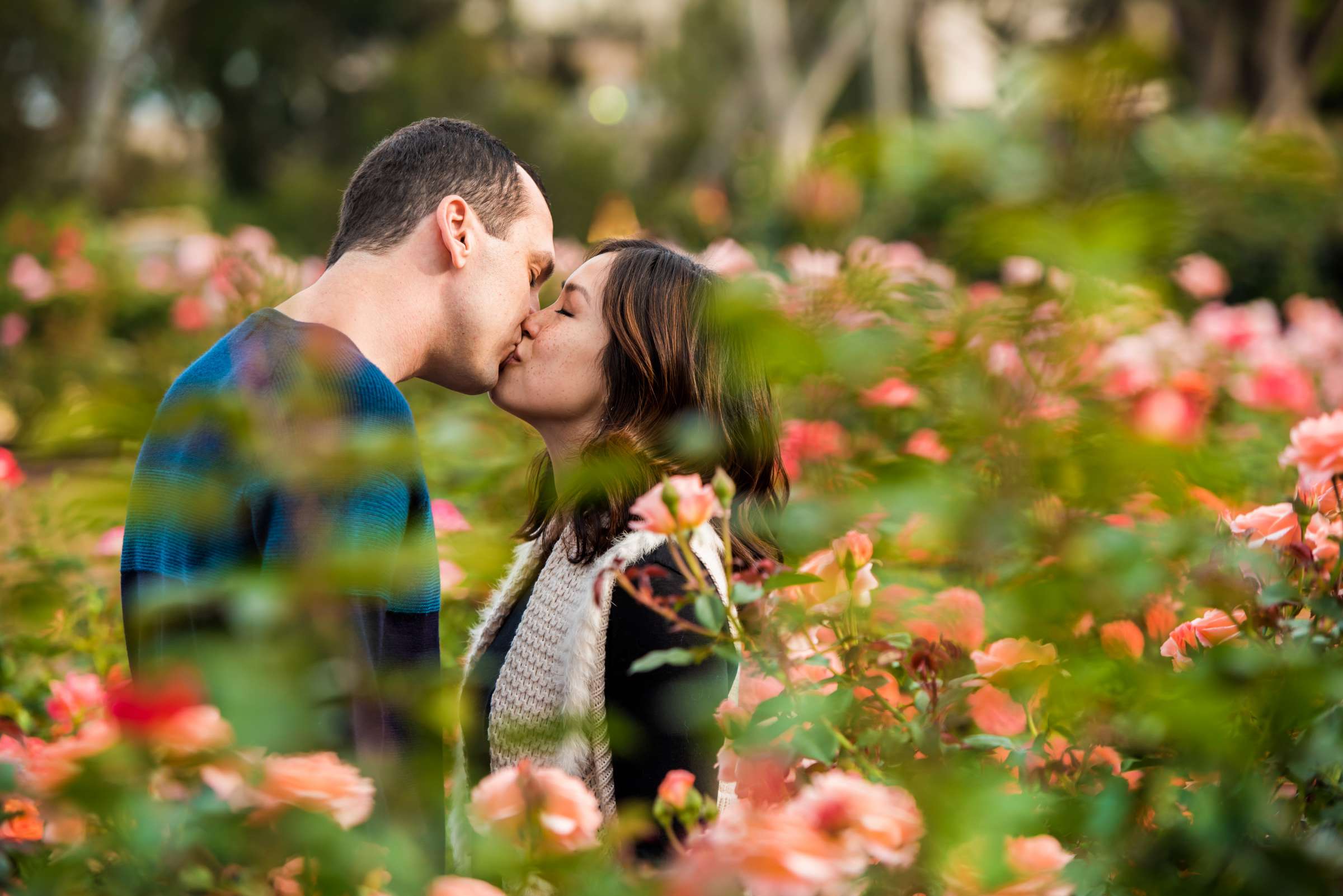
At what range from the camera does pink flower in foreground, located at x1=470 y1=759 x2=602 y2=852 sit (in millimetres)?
796

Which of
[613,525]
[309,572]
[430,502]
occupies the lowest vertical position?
[613,525]

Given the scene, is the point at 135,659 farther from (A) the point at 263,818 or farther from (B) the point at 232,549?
(A) the point at 263,818

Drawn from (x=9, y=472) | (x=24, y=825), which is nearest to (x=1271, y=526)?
(x=24, y=825)

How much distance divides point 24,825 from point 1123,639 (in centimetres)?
92

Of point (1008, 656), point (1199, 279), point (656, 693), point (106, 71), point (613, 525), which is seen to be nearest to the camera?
point (1008, 656)

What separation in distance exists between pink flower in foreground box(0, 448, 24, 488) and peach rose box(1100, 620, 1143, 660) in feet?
5.90

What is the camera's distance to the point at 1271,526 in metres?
1.11

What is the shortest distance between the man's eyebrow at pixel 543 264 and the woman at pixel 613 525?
161mm

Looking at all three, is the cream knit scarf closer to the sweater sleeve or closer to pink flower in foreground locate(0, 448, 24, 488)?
the sweater sleeve

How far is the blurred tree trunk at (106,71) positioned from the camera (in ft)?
47.4

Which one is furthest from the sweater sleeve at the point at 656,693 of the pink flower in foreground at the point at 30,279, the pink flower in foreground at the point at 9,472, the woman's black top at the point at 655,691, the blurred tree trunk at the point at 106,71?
the blurred tree trunk at the point at 106,71

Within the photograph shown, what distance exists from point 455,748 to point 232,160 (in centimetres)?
2419

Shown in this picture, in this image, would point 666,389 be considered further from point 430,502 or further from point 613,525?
point 430,502

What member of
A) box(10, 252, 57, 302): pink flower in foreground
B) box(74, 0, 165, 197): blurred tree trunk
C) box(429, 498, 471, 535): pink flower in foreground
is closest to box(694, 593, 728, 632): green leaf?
box(429, 498, 471, 535): pink flower in foreground
